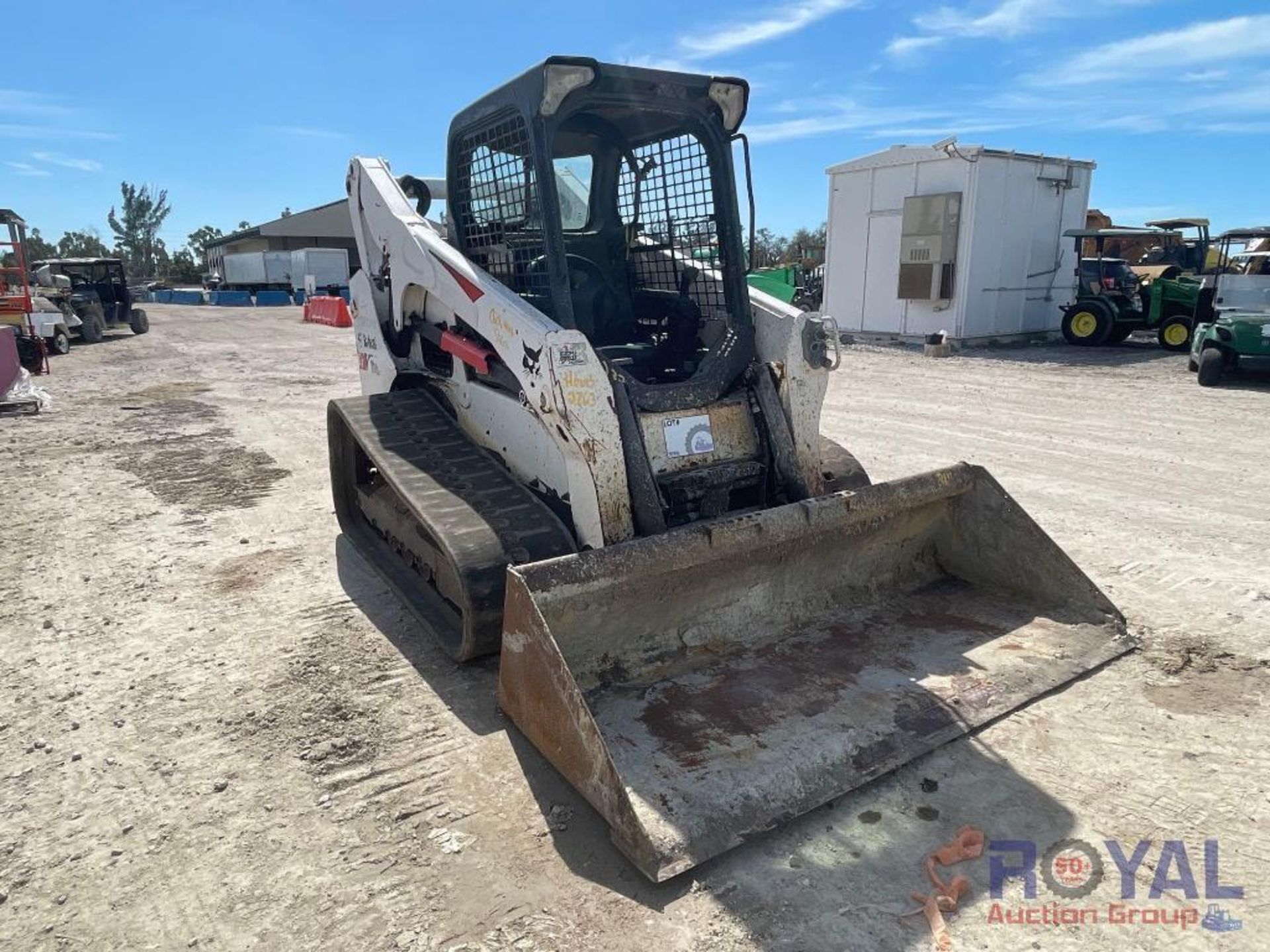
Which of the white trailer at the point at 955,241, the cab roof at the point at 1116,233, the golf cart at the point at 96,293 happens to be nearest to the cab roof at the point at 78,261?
the golf cart at the point at 96,293

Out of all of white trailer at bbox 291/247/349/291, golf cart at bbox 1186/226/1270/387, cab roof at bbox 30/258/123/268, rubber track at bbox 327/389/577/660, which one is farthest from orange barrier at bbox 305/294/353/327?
rubber track at bbox 327/389/577/660

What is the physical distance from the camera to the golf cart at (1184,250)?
1583 centimetres

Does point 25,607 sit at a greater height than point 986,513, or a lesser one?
lesser

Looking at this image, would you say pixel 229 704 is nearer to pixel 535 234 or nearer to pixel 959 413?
pixel 535 234

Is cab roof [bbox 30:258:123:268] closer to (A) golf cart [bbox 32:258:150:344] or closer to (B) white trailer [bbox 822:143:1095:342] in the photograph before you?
(A) golf cart [bbox 32:258:150:344]

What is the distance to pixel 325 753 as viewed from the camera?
2955 millimetres

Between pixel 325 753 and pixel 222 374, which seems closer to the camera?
pixel 325 753

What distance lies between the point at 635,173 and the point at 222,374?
1110 centimetres

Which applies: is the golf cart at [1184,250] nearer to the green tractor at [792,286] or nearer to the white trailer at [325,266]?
the green tractor at [792,286]

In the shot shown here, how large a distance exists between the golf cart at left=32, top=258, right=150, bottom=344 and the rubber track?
60.9ft

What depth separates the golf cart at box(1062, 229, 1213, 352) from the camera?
48.7 ft

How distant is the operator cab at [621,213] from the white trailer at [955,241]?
1204 centimetres

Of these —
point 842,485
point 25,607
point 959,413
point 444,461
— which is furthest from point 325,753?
point 959,413

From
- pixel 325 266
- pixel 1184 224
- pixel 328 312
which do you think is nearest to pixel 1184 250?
pixel 1184 224
